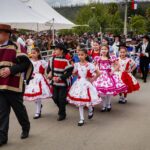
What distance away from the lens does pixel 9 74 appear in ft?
18.8

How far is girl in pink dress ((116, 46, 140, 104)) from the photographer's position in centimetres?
931

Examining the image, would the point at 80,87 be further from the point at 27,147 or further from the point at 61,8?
the point at 61,8

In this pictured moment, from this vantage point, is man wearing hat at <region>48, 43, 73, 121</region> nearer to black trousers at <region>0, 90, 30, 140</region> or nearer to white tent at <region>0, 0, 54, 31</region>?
black trousers at <region>0, 90, 30, 140</region>

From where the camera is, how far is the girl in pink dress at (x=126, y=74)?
931 centimetres

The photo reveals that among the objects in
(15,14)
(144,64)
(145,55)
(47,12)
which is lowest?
(144,64)

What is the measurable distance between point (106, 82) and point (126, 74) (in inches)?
49.4

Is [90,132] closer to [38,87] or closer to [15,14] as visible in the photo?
[38,87]

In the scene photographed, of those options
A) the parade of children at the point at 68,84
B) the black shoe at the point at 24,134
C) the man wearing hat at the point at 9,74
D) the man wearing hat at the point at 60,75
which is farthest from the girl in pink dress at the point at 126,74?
the man wearing hat at the point at 9,74

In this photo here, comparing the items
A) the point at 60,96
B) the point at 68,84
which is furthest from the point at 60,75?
the point at 60,96

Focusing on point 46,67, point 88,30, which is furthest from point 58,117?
point 88,30

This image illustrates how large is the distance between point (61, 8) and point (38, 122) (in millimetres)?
102081

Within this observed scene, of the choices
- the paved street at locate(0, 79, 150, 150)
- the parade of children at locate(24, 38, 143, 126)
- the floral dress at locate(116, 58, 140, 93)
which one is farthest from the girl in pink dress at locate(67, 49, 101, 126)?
the floral dress at locate(116, 58, 140, 93)

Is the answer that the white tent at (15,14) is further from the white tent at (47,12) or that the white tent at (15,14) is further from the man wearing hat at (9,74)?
the man wearing hat at (9,74)

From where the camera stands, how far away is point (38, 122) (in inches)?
294
